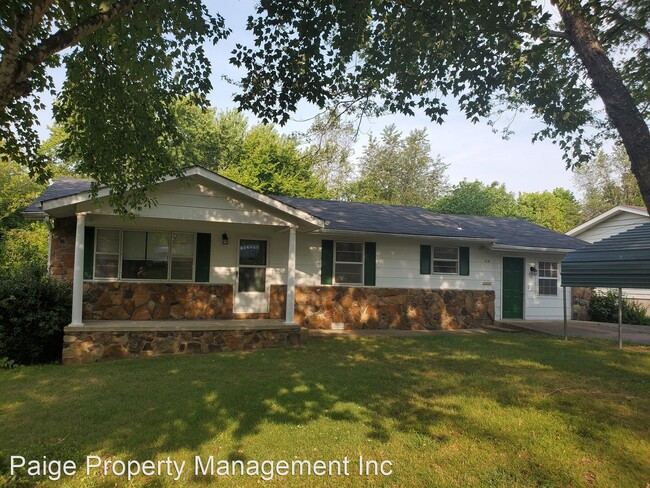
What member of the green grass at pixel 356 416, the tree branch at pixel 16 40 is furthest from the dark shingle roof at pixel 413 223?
the tree branch at pixel 16 40

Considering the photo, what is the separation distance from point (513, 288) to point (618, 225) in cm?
785

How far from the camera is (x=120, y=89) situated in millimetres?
5062

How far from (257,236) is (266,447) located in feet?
25.3

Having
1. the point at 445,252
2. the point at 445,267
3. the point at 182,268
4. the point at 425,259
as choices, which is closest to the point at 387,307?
the point at 425,259

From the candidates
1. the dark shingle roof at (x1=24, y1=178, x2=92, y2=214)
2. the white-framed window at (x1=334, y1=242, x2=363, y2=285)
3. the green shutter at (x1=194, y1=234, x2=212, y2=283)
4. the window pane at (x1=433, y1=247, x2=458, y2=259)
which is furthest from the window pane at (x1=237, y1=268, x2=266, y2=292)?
the window pane at (x1=433, y1=247, x2=458, y2=259)

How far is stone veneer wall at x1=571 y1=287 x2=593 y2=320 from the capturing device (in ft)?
48.2

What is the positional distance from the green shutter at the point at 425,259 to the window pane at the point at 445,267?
27 centimetres

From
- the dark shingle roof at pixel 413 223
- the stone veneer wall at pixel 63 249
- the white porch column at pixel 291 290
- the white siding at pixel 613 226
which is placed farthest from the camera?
the white siding at pixel 613 226

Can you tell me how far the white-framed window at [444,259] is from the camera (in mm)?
12938

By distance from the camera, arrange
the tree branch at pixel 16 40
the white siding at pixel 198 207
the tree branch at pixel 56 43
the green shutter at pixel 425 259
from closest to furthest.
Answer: the tree branch at pixel 16 40 → the tree branch at pixel 56 43 → the white siding at pixel 198 207 → the green shutter at pixel 425 259

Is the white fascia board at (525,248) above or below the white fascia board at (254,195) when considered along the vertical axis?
below

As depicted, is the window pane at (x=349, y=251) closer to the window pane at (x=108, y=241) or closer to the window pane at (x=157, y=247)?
the window pane at (x=157, y=247)

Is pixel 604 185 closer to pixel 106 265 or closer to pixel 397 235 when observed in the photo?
pixel 397 235

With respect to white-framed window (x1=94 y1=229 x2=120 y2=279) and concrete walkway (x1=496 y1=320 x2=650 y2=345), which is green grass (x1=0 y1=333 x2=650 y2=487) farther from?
concrete walkway (x1=496 y1=320 x2=650 y2=345)
